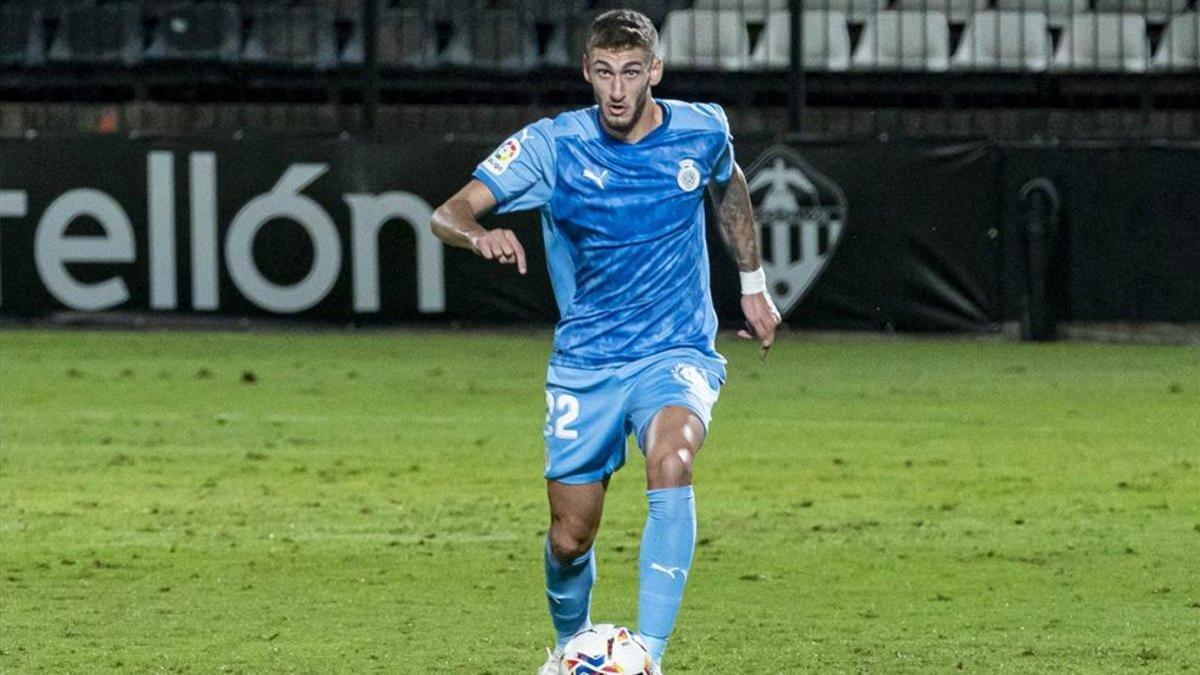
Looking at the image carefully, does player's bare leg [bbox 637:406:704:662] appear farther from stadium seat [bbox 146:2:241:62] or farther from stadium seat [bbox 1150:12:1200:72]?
stadium seat [bbox 146:2:241:62]

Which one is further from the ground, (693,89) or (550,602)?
(693,89)

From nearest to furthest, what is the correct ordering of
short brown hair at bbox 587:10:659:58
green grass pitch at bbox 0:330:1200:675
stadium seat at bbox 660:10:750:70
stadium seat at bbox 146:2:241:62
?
1. short brown hair at bbox 587:10:659:58
2. green grass pitch at bbox 0:330:1200:675
3. stadium seat at bbox 660:10:750:70
4. stadium seat at bbox 146:2:241:62

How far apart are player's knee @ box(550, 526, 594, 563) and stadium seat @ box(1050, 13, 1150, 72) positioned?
1509 centimetres

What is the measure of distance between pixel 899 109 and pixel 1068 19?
5.60 feet

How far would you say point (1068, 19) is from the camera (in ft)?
68.9

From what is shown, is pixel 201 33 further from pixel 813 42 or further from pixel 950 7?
pixel 950 7

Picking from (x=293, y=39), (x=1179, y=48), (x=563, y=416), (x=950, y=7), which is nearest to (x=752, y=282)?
(x=563, y=416)

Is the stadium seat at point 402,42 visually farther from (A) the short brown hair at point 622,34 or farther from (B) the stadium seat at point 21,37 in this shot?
(A) the short brown hair at point 622,34

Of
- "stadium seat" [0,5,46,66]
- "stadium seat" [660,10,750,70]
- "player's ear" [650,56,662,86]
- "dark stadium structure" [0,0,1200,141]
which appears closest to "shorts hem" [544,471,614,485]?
"player's ear" [650,56,662,86]

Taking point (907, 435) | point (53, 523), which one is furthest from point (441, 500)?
point (907, 435)

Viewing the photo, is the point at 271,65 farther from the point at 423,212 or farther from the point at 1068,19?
the point at 1068,19

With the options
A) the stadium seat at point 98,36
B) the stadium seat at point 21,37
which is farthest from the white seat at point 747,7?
the stadium seat at point 21,37

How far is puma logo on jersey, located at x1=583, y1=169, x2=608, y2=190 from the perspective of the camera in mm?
6484

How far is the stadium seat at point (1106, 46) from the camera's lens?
818 inches
